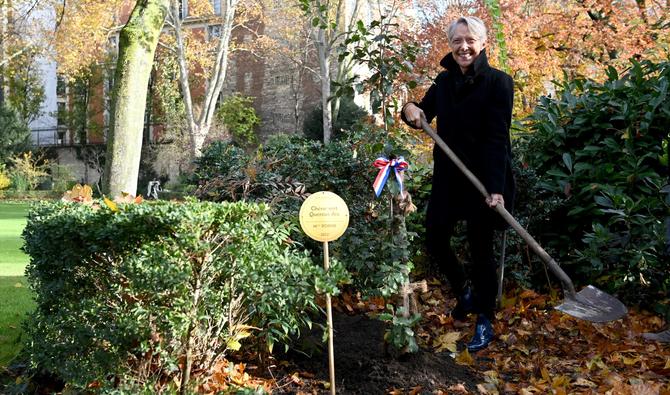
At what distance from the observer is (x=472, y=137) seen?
4078 millimetres

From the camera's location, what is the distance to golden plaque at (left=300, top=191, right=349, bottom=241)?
318cm

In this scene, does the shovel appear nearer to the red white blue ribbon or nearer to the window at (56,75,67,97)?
the red white blue ribbon

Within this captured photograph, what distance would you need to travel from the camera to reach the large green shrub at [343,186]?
3934mm

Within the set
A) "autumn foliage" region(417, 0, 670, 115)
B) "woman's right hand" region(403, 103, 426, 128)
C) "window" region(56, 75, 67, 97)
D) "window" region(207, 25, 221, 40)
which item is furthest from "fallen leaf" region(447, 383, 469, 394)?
"window" region(56, 75, 67, 97)

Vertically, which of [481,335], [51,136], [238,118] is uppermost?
[238,118]

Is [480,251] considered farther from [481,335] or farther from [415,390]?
[415,390]

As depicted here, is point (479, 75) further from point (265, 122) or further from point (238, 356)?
point (265, 122)

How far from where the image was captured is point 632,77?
217 inches

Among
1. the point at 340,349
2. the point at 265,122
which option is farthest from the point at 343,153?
the point at 265,122

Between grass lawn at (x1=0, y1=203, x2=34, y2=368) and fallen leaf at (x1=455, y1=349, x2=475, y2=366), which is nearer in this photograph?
fallen leaf at (x1=455, y1=349, x2=475, y2=366)

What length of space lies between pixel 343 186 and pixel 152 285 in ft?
7.68

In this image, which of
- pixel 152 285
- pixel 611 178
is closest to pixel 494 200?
pixel 611 178

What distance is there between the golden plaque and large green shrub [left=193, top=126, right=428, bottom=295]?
0.58 metres

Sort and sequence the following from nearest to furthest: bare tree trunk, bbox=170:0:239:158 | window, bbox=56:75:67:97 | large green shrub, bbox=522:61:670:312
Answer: large green shrub, bbox=522:61:670:312
bare tree trunk, bbox=170:0:239:158
window, bbox=56:75:67:97
